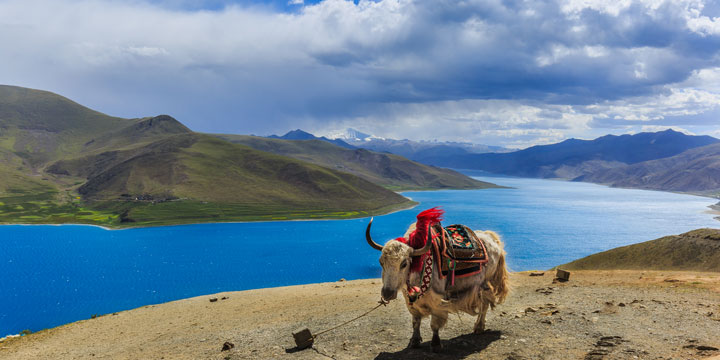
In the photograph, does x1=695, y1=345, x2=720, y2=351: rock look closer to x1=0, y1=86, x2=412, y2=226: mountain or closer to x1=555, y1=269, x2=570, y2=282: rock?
x1=555, y1=269, x2=570, y2=282: rock

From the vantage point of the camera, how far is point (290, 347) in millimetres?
9445

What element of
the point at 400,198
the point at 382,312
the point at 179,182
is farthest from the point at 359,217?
the point at 382,312

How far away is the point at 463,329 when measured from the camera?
9414 mm

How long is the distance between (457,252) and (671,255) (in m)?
23.6

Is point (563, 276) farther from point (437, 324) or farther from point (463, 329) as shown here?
point (437, 324)

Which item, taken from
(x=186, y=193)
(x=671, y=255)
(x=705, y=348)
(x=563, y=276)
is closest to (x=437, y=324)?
(x=705, y=348)

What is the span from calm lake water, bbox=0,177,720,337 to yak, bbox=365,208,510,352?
156 feet

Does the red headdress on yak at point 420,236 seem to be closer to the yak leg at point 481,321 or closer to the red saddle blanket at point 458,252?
the red saddle blanket at point 458,252

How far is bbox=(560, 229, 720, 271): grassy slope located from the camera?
868 inches

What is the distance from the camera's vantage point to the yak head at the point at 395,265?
264 inches

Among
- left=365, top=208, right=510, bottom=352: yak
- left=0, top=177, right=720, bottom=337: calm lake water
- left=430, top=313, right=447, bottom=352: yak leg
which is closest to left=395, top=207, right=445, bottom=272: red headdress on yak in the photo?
left=365, top=208, right=510, bottom=352: yak

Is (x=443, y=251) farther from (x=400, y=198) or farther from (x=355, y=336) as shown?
(x=400, y=198)

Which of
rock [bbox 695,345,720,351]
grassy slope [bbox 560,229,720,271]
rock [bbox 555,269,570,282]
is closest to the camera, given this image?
rock [bbox 695,345,720,351]

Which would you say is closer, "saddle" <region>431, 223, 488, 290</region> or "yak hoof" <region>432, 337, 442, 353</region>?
"saddle" <region>431, 223, 488, 290</region>
